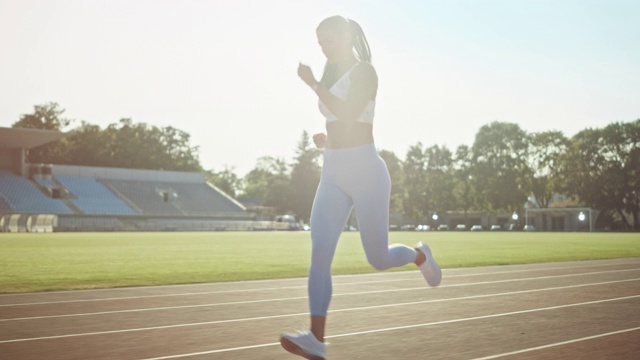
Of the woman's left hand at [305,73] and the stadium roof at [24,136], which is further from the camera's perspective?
the stadium roof at [24,136]

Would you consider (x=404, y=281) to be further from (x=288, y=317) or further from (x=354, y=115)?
(x=354, y=115)

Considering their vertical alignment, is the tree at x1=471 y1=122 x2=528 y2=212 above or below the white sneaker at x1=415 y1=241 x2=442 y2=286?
above

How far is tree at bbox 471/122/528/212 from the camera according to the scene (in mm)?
94812

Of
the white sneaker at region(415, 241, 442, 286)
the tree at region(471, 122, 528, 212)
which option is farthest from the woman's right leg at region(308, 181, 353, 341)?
the tree at region(471, 122, 528, 212)

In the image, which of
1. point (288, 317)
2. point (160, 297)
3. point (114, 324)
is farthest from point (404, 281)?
point (114, 324)

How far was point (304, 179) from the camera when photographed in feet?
411

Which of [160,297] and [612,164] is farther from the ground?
[612,164]

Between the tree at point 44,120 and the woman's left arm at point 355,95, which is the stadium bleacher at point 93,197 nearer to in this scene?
the tree at point 44,120

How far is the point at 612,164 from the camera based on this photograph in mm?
88250

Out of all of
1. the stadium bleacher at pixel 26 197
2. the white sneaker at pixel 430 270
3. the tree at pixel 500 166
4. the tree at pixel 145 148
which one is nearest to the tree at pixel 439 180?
the tree at pixel 500 166

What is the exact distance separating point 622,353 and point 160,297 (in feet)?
21.7

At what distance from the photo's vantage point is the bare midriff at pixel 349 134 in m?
5.08

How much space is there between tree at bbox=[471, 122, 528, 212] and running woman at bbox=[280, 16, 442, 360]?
9203 centimetres

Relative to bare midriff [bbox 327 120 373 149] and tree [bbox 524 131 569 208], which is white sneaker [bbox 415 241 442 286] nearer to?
bare midriff [bbox 327 120 373 149]
